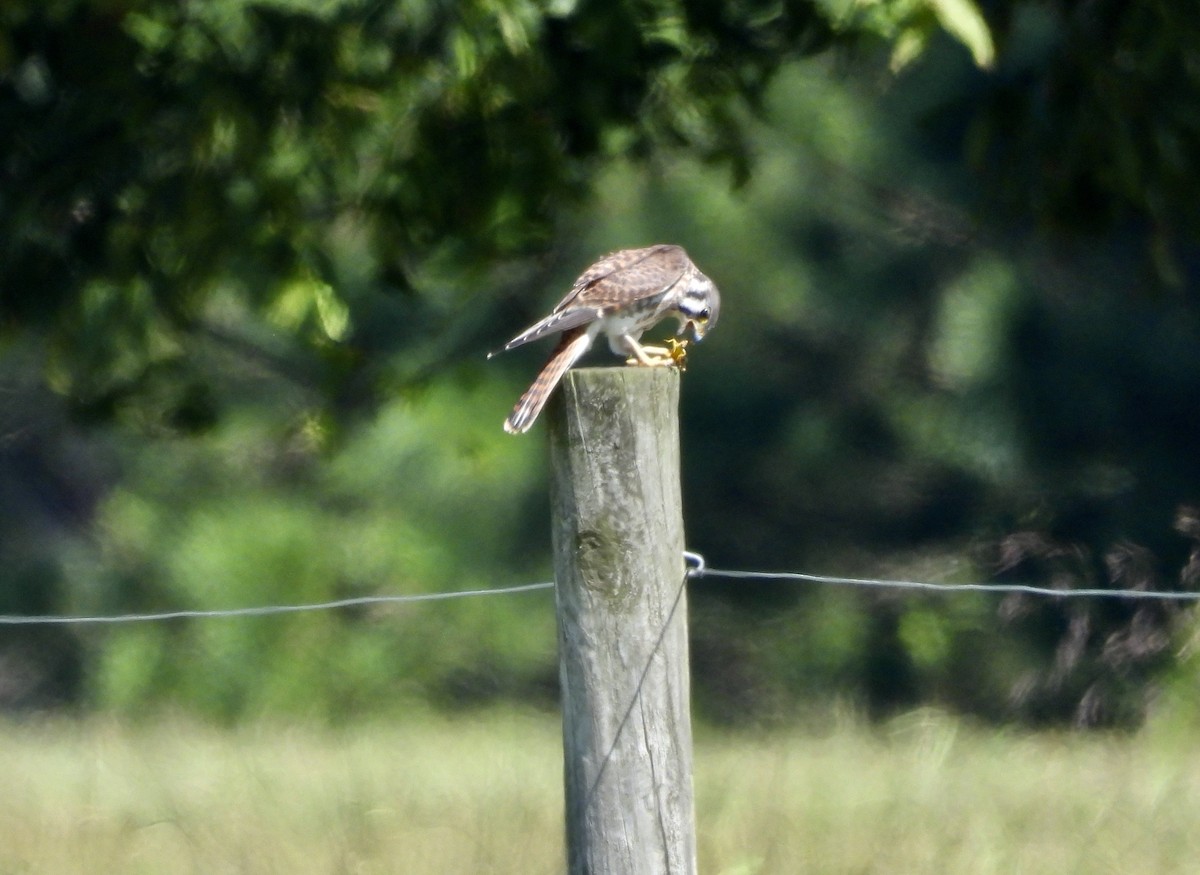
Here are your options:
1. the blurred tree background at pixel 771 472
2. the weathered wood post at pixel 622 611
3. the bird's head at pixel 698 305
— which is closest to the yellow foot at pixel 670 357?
the bird's head at pixel 698 305

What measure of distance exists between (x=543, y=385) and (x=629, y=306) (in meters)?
0.79

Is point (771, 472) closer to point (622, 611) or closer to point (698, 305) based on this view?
point (698, 305)

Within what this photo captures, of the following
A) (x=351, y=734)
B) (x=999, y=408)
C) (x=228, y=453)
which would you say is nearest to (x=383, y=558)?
(x=228, y=453)

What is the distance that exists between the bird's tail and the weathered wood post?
0.13 m

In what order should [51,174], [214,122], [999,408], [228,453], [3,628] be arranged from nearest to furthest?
1. [214,122]
2. [51,174]
3. [999,408]
4. [228,453]
5. [3,628]

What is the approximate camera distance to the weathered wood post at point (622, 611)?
8.54ft

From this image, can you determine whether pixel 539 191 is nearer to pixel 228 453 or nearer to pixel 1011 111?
pixel 1011 111

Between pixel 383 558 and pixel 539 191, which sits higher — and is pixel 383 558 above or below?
below

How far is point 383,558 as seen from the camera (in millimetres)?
8969

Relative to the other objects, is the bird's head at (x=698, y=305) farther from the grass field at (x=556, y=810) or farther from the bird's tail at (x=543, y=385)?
the grass field at (x=556, y=810)

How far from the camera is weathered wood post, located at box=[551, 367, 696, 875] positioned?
2.60 meters

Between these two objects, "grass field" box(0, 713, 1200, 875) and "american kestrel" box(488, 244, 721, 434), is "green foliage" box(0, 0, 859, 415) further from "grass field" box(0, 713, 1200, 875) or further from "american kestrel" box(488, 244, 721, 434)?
"grass field" box(0, 713, 1200, 875)

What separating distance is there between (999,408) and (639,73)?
13.6 ft

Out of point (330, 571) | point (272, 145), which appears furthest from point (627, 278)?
point (330, 571)
